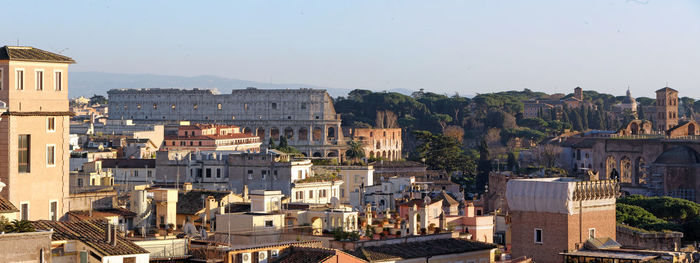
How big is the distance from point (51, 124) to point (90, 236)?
4.52 meters

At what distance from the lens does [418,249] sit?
24797mm

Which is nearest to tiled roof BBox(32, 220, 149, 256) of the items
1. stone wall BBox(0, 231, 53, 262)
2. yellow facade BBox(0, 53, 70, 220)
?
stone wall BBox(0, 231, 53, 262)

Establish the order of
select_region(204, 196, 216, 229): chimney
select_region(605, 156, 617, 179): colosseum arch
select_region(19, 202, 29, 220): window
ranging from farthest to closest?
select_region(605, 156, 617, 179): colosseum arch, select_region(204, 196, 216, 229): chimney, select_region(19, 202, 29, 220): window

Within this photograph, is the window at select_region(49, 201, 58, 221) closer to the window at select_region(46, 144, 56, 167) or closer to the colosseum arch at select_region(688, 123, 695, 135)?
the window at select_region(46, 144, 56, 167)

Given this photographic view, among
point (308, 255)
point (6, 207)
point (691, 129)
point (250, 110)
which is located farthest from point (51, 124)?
point (250, 110)

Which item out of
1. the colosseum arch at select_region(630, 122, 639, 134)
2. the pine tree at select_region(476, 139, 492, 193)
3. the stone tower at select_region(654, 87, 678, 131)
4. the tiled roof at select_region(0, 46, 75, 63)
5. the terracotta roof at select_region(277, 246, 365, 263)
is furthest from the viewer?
the stone tower at select_region(654, 87, 678, 131)

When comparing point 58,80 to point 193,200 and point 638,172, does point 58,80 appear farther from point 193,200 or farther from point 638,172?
point 638,172

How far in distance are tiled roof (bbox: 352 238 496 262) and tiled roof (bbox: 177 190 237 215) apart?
7.67m

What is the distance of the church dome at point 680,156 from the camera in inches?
3113

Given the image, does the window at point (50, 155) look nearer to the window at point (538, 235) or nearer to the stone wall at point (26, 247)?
the stone wall at point (26, 247)

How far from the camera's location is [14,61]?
894 inches

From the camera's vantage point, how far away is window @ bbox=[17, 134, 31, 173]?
22.6 m

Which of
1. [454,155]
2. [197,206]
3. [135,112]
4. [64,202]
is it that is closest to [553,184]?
[197,206]

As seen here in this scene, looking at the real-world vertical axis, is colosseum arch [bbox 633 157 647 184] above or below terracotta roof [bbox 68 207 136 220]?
below
